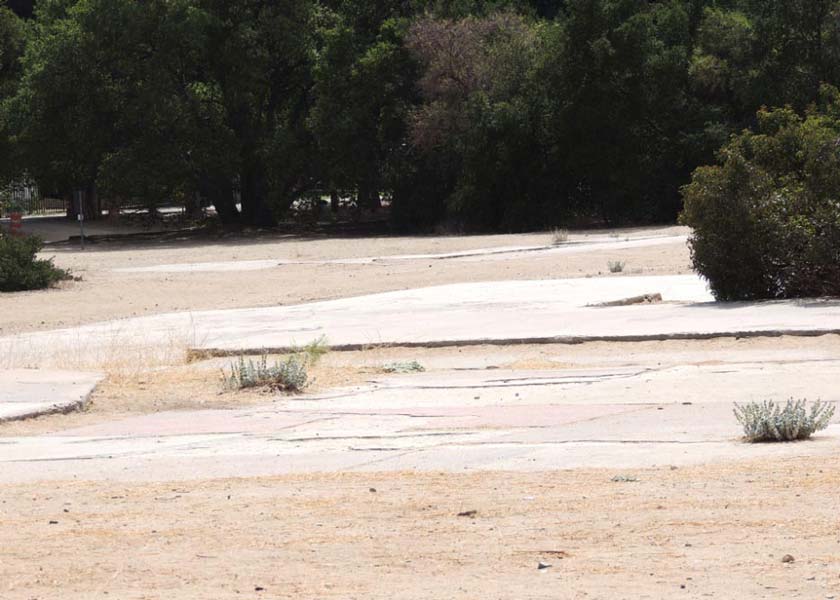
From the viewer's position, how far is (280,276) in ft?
117

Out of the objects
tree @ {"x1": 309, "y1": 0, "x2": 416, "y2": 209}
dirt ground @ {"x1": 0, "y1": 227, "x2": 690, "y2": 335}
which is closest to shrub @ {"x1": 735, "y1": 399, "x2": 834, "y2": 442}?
dirt ground @ {"x1": 0, "y1": 227, "x2": 690, "y2": 335}

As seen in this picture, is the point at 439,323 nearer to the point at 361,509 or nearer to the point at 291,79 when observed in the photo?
the point at 361,509

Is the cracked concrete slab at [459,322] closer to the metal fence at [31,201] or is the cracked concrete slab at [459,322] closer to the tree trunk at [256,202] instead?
the tree trunk at [256,202]

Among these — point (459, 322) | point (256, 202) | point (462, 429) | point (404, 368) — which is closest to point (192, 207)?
point (256, 202)

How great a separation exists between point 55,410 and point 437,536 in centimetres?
661

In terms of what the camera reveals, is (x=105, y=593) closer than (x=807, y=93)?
Yes

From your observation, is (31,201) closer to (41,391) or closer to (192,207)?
(192,207)

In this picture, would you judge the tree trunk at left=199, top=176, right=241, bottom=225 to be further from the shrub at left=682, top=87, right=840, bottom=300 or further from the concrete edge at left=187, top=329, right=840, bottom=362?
the concrete edge at left=187, top=329, right=840, bottom=362

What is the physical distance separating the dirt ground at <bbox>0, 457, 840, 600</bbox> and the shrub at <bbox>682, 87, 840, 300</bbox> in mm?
11186

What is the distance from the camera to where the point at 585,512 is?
7.62 metres

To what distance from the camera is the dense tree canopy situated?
52.5 m

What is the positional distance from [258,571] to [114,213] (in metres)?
65.2

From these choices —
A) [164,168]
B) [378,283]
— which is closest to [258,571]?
[378,283]

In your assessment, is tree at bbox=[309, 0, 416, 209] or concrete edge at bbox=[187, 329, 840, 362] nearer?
concrete edge at bbox=[187, 329, 840, 362]
